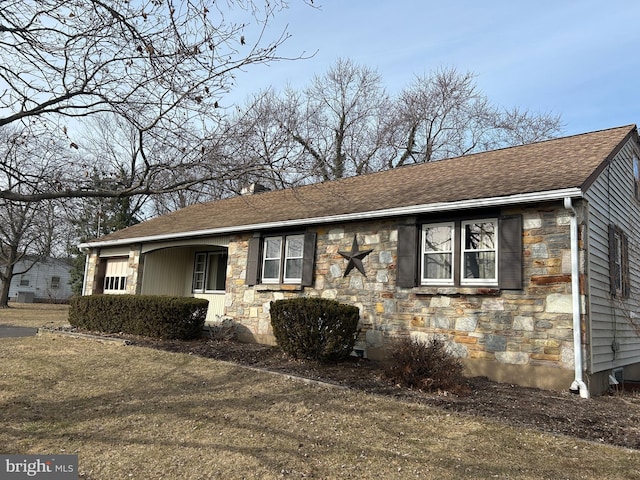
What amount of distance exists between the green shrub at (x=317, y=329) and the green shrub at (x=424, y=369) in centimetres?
123

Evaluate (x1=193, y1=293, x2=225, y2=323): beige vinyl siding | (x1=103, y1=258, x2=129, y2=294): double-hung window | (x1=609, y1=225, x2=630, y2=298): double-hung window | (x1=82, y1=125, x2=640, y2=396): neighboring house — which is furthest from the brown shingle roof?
(x1=193, y1=293, x2=225, y2=323): beige vinyl siding

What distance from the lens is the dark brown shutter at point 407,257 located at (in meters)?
9.08

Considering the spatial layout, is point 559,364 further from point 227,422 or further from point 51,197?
point 51,197

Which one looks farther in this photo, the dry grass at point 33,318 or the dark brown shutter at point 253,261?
the dry grass at point 33,318

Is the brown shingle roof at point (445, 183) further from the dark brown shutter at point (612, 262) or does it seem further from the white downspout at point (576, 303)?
the dark brown shutter at point (612, 262)

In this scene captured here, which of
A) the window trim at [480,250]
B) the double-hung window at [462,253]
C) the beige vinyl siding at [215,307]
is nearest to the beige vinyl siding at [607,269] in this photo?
the double-hung window at [462,253]

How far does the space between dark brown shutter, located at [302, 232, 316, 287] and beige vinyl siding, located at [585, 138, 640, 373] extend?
5405 millimetres

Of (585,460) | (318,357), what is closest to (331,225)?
(318,357)

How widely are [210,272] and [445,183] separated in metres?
8.05

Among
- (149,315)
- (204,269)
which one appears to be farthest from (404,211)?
(204,269)

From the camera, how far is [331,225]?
10656 mm

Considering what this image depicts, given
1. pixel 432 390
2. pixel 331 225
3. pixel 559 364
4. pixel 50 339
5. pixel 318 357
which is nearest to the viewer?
pixel 432 390

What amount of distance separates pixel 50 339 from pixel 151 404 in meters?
6.89

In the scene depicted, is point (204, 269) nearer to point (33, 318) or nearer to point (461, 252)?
point (461, 252)
